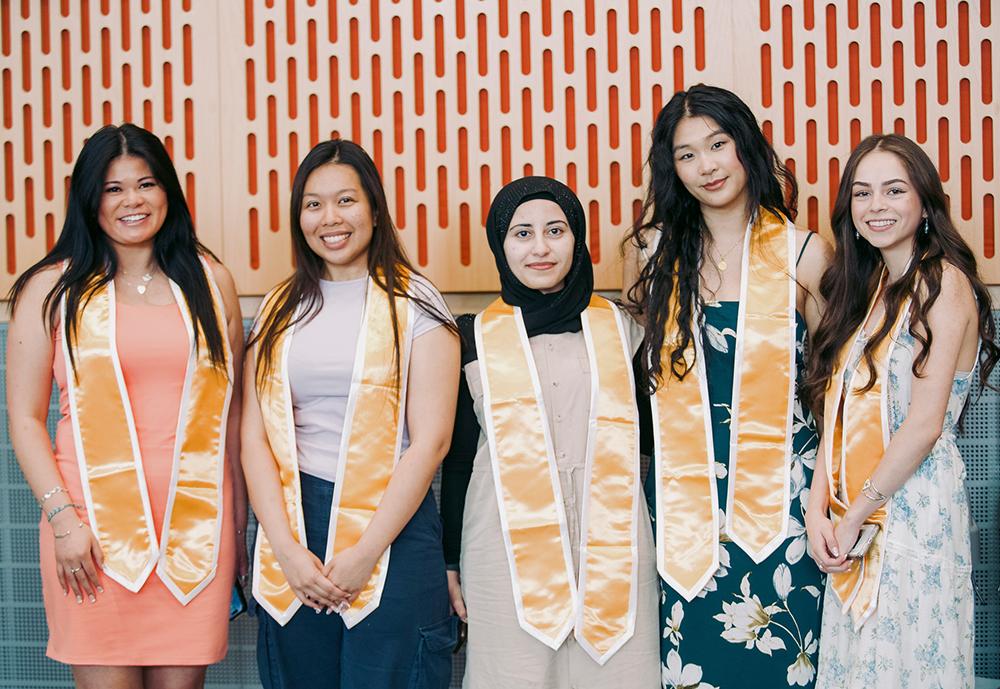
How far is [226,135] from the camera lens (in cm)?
280

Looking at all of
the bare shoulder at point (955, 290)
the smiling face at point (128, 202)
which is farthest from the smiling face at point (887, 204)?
the smiling face at point (128, 202)

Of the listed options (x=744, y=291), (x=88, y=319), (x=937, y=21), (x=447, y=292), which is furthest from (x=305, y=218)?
(x=937, y=21)

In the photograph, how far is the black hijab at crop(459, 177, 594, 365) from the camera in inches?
82.0

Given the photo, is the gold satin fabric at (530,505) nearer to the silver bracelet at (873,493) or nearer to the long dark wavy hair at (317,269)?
the long dark wavy hair at (317,269)

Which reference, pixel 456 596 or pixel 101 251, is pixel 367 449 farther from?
pixel 101 251

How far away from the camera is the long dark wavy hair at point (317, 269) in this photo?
2.12m

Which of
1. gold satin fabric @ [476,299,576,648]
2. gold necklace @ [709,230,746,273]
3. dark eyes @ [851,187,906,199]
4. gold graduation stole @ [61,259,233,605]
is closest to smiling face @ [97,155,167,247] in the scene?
gold graduation stole @ [61,259,233,605]

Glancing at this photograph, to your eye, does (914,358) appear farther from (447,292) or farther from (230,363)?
(230,363)

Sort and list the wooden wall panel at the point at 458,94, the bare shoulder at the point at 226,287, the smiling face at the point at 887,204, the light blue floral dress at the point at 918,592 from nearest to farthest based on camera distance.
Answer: the light blue floral dress at the point at 918,592, the smiling face at the point at 887,204, the bare shoulder at the point at 226,287, the wooden wall panel at the point at 458,94

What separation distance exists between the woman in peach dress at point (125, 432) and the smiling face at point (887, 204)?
1455 millimetres

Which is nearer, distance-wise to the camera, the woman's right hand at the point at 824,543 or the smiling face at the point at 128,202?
the woman's right hand at the point at 824,543

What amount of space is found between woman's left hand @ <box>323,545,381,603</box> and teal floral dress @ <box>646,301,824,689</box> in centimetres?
67

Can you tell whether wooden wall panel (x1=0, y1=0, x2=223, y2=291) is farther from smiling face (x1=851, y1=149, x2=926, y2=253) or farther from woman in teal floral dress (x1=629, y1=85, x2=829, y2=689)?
smiling face (x1=851, y1=149, x2=926, y2=253)

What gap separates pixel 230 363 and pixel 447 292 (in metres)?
0.78
